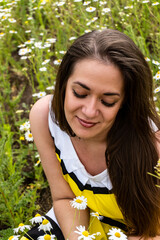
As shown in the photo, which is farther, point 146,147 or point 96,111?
point 146,147

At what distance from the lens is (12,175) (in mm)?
1558

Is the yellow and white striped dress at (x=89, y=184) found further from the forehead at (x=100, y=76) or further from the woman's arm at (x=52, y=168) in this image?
the forehead at (x=100, y=76)

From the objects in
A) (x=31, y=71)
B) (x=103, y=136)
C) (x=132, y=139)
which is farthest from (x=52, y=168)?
(x=31, y=71)

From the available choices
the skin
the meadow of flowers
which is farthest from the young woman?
the meadow of flowers

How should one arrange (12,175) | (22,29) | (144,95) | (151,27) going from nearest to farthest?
(144,95) < (12,175) < (151,27) < (22,29)

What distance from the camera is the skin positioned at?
44.7 inches

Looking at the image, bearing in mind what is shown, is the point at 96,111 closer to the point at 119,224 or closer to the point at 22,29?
the point at 119,224

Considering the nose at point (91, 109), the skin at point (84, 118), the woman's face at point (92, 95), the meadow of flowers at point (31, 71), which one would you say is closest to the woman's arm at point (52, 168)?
the skin at point (84, 118)

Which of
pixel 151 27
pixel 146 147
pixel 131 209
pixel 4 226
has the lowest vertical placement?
pixel 4 226

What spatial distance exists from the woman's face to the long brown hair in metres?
0.05

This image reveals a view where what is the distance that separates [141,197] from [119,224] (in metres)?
0.26

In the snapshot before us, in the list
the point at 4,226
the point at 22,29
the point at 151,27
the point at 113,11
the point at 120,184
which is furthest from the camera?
the point at 22,29

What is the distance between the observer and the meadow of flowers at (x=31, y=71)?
67.4 inches

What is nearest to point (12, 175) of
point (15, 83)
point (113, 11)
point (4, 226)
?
point (4, 226)
